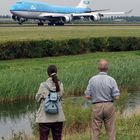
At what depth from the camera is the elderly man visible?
9.62 metres

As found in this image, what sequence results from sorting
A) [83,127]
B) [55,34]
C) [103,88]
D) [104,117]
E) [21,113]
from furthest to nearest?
[55,34] < [21,113] < [83,127] < [104,117] < [103,88]

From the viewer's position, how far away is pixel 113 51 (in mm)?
37000

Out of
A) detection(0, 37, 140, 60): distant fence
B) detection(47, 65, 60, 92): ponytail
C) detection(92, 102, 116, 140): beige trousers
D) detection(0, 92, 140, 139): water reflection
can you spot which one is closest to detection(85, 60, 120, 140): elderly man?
detection(92, 102, 116, 140): beige trousers

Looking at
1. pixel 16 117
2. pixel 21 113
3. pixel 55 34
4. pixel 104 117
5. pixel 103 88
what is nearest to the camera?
pixel 103 88

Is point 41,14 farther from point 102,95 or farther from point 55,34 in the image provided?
point 102,95

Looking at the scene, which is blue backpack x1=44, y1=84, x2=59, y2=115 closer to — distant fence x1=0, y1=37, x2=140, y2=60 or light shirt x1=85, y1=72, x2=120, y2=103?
light shirt x1=85, y1=72, x2=120, y2=103

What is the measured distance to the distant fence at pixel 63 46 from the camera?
3046 cm

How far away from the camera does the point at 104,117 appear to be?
9.87m

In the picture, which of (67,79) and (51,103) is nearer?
(51,103)

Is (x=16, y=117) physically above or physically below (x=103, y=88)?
below

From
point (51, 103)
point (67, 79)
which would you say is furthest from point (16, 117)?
point (51, 103)

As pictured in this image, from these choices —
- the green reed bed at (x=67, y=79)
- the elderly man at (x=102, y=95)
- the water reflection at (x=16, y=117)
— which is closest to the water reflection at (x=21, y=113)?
the water reflection at (x=16, y=117)

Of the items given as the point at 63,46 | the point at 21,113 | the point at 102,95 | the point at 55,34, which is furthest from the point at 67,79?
the point at 55,34

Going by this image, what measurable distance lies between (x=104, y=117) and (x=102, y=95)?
472 mm
